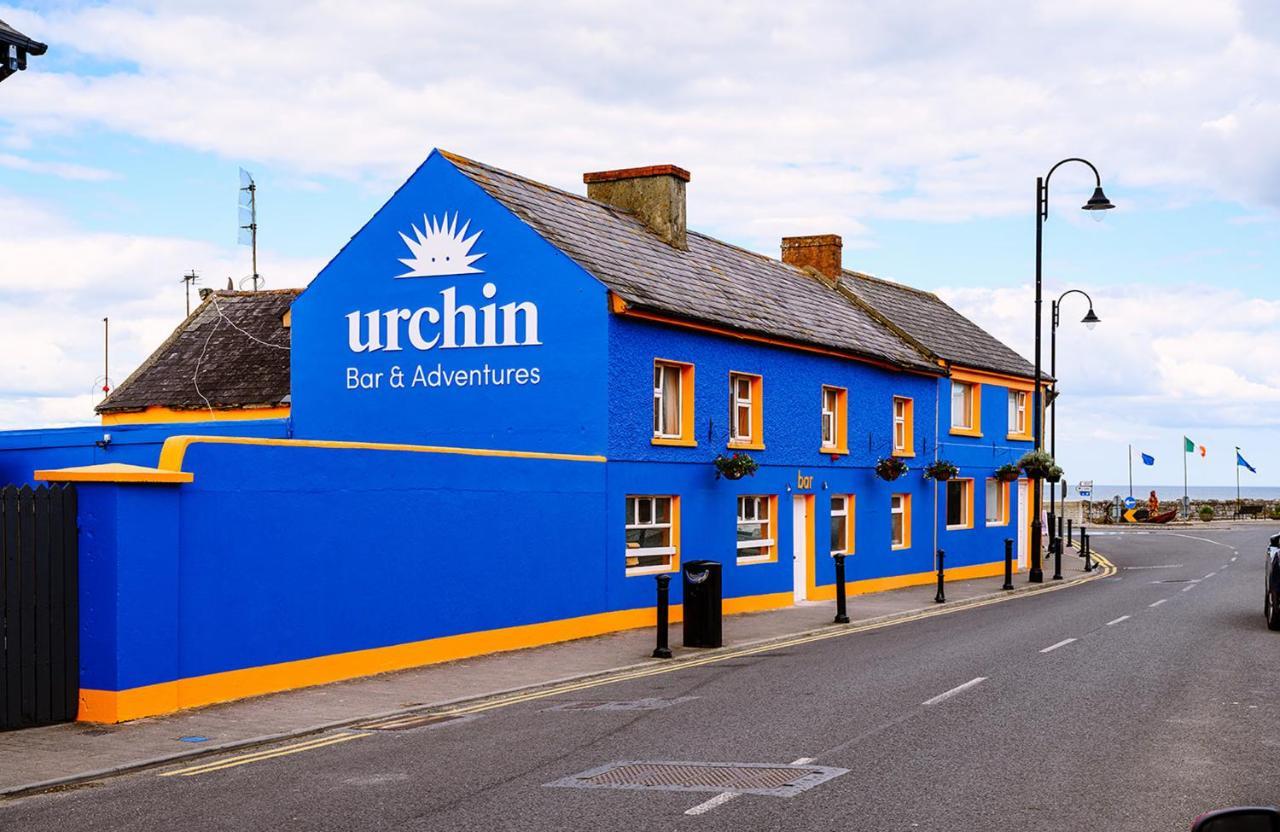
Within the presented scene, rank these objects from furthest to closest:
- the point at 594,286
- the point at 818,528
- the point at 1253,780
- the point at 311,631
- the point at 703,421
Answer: the point at 818,528 < the point at 703,421 < the point at 594,286 < the point at 311,631 < the point at 1253,780

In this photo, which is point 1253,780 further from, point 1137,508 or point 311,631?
point 1137,508

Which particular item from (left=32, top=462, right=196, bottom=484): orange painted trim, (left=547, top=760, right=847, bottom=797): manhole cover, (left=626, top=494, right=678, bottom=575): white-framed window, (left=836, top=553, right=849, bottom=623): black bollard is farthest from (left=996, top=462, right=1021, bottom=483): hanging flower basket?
(left=547, top=760, right=847, bottom=797): manhole cover

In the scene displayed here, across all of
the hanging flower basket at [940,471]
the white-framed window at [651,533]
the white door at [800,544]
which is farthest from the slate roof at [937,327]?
the white-framed window at [651,533]

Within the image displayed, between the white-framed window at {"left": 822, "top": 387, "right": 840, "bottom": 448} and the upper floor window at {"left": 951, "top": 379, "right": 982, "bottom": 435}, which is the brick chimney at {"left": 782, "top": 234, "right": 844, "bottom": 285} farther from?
the white-framed window at {"left": 822, "top": 387, "right": 840, "bottom": 448}

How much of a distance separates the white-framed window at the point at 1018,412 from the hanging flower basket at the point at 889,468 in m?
11.6

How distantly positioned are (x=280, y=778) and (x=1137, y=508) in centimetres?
7917

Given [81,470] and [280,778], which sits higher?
[81,470]

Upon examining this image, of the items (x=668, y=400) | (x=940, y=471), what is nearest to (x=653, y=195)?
(x=668, y=400)

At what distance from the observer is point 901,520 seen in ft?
110

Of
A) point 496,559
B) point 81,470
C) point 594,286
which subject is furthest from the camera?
point 594,286

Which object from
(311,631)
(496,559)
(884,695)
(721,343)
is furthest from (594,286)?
(884,695)

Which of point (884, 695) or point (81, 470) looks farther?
point (884, 695)

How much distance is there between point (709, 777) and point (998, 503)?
3261cm

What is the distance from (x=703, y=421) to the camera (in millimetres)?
24359
